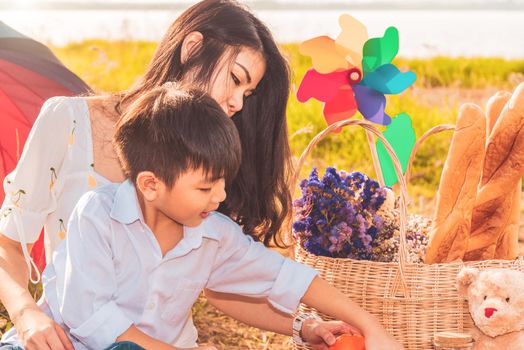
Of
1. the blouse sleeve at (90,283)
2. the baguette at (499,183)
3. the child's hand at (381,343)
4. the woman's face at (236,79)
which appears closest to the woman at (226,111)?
the woman's face at (236,79)

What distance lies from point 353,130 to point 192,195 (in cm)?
294

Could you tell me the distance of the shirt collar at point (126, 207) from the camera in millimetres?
1790

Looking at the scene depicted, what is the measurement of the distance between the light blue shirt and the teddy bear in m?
0.40

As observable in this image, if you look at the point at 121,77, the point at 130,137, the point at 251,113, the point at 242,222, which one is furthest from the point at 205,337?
the point at 121,77

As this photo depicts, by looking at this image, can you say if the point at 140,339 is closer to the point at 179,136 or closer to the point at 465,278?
the point at 179,136

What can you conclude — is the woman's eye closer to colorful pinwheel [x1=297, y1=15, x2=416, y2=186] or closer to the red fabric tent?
colorful pinwheel [x1=297, y1=15, x2=416, y2=186]

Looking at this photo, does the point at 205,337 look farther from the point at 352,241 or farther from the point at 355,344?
the point at 355,344

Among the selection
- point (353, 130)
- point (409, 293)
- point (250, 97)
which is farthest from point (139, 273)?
point (353, 130)

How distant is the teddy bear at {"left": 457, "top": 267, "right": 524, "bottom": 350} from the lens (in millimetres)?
2018

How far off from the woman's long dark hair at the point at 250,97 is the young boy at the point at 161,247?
202 mm

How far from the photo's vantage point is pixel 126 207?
5.90ft

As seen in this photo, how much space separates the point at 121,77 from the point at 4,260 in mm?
4161

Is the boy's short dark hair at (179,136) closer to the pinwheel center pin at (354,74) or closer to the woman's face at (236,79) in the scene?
the woman's face at (236,79)

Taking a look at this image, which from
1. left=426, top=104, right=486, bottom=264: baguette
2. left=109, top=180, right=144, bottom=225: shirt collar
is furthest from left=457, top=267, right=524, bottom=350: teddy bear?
left=109, top=180, right=144, bottom=225: shirt collar
